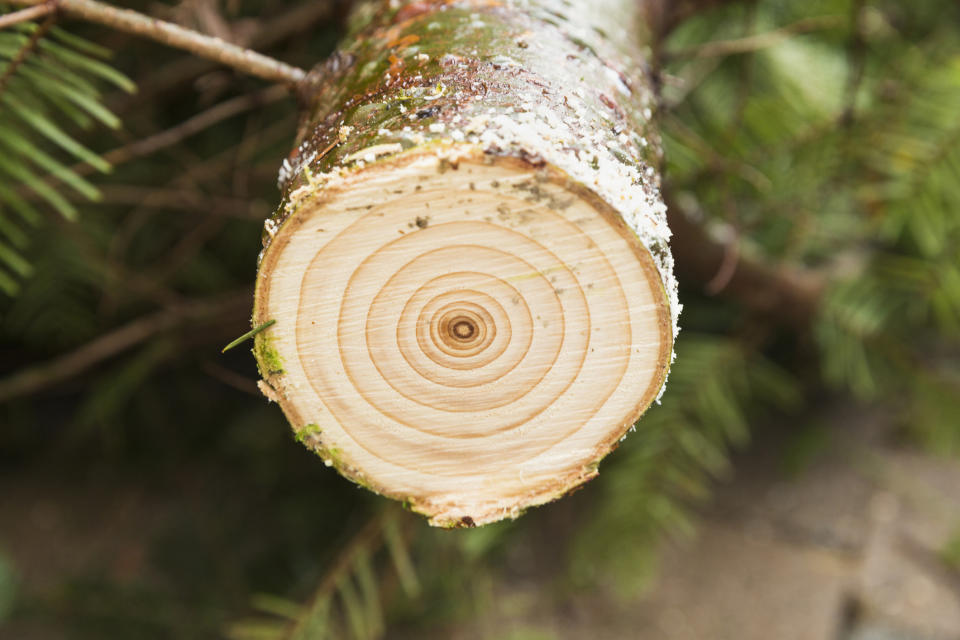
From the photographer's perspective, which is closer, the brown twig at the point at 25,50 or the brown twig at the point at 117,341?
the brown twig at the point at 25,50

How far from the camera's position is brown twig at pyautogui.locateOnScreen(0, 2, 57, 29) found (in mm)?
560

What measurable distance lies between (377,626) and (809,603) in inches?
39.7

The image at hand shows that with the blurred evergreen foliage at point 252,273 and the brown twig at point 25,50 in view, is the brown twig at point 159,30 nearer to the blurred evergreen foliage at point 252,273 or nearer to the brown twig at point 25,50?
the brown twig at point 25,50

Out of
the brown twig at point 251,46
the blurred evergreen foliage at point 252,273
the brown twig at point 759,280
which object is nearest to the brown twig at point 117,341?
the blurred evergreen foliage at point 252,273

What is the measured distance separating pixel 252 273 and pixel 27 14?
1.25m

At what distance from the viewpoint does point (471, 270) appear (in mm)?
488

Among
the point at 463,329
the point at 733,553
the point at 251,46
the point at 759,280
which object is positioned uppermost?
the point at 251,46

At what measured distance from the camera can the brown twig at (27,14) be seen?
56 centimetres

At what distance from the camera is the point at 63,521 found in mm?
1723

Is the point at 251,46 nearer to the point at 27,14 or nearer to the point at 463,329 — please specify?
the point at 27,14

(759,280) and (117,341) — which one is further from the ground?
(759,280)

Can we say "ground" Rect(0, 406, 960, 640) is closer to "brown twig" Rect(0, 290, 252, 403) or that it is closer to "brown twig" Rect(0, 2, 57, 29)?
"brown twig" Rect(0, 290, 252, 403)

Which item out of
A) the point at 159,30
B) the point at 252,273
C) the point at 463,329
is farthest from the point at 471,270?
the point at 252,273

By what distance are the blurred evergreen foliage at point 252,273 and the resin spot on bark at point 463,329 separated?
54 cm
